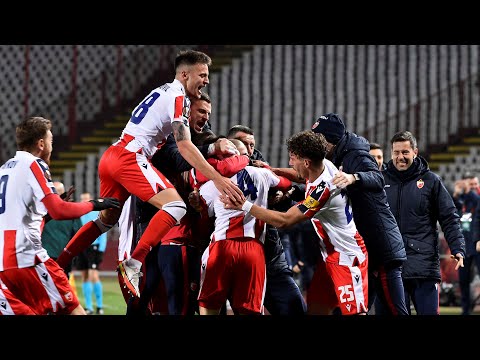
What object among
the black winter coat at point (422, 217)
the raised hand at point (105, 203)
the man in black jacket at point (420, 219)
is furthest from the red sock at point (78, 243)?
the black winter coat at point (422, 217)

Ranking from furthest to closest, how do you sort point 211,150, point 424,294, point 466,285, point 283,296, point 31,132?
point 466,285
point 424,294
point 283,296
point 211,150
point 31,132

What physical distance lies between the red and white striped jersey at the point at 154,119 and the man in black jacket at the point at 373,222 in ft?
3.35

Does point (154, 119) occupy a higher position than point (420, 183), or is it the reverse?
point (154, 119)

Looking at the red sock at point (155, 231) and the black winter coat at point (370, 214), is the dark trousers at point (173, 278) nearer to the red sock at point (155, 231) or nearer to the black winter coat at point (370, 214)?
the red sock at point (155, 231)

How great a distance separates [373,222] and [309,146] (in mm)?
892

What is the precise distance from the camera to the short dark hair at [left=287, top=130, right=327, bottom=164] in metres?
5.54

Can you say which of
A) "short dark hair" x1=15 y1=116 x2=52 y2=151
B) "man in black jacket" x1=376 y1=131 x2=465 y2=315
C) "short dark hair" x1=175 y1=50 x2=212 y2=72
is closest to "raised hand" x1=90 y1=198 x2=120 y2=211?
"short dark hair" x1=15 y1=116 x2=52 y2=151

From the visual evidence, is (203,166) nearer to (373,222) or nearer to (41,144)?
(41,144)

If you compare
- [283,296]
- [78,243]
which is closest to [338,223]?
[283,296]

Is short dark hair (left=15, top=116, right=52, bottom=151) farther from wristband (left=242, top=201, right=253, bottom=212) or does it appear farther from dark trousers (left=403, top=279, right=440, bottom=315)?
dark trousers (left=403, top=279, right=440, bottom=315)

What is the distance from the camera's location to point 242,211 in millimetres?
5801

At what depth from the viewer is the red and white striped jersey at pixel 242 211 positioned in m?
5.82

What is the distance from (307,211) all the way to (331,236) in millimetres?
310
